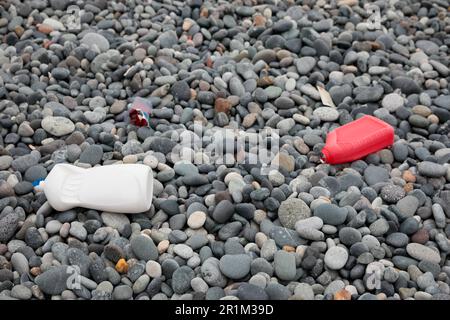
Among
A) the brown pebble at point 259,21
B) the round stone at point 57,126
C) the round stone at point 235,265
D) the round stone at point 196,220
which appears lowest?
the round stone at point 235,265

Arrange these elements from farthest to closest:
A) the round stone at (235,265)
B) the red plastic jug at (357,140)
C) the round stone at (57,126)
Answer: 1. the round stone at (57,126)
2. the red plastic jug at (357,140)
3. the round stone at (235,265)

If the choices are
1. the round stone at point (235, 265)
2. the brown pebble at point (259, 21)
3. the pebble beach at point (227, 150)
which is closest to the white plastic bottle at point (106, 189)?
A: the pebble beach at point (227, 150)

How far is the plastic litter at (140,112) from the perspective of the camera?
8.21 ft

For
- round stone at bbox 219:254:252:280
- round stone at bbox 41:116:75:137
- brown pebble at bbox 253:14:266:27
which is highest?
brown pebble at bbox 253:14:266:27

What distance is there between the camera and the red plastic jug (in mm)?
2332

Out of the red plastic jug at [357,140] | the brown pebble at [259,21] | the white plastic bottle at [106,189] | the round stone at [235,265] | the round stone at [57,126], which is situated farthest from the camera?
the brown pebble at [259,21]

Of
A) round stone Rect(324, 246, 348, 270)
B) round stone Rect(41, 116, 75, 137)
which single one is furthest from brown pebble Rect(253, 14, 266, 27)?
round stone Rect(324, 246, 348, 270)

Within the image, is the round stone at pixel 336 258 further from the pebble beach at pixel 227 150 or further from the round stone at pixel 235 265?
the round stone at pixel 235 265

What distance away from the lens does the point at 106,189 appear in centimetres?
206

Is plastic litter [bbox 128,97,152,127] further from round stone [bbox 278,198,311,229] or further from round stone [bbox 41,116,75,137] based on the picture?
round stone [bbox 278,198,311,229]

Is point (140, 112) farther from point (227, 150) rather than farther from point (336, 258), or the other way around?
point (336, 258)

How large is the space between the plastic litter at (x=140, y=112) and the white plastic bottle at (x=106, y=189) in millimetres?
416

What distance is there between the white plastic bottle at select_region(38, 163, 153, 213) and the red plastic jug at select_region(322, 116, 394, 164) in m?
0.74

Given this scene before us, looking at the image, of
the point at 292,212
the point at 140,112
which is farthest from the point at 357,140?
the point at 140,112
